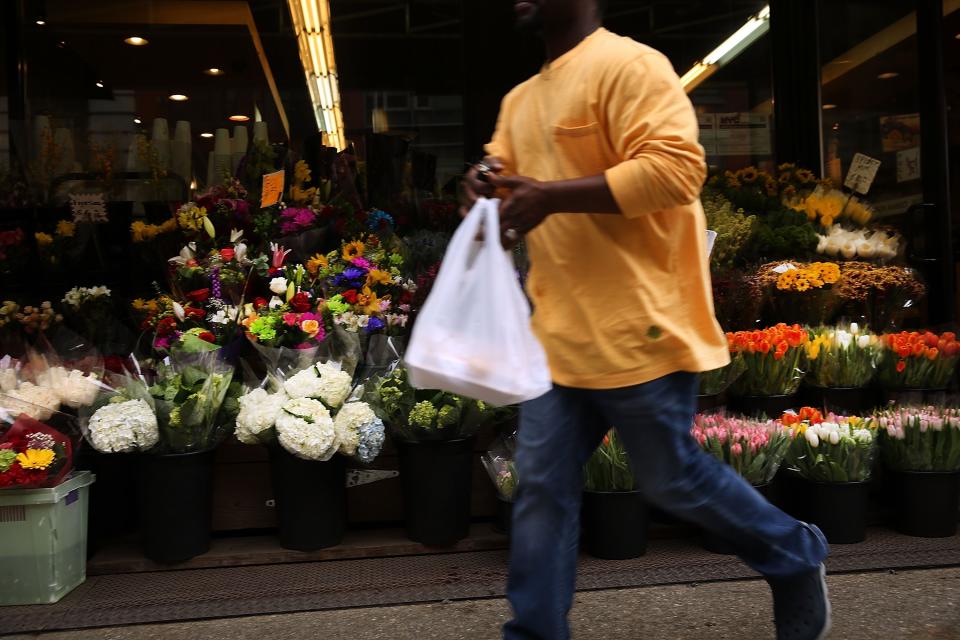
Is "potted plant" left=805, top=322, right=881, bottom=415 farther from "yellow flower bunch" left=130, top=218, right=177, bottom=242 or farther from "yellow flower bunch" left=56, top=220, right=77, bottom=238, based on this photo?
"yellow flower bunch" left=56, top=220, right=77, bottom=238

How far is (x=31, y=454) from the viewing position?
11.4 ft

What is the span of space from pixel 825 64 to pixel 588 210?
5.43 meters

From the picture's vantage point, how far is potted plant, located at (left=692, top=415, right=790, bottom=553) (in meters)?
3.77

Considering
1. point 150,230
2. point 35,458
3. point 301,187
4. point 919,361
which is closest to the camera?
point 35,458

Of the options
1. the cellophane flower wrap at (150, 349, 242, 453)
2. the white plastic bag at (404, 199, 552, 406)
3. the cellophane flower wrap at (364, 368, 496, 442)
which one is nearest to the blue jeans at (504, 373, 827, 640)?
the white plastic bag at (404, 199, 552, 406)

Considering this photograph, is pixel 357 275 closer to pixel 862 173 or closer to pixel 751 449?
pixel 751 449

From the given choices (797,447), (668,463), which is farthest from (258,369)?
(668,463)

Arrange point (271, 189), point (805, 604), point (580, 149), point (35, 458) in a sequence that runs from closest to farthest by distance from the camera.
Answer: point (580, 149) → point (805, 604) → point (35, 458) → point (271, 189)

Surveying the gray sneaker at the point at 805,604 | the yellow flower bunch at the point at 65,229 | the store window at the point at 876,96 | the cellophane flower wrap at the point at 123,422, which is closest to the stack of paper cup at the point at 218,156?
the yellow flower bunch at the point at 65,229

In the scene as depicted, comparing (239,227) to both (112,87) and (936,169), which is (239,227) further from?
(936,169)

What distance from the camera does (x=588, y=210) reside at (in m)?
2.10

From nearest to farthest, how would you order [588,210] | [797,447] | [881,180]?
1. [588,210]
2. [797,447]
3. [881,180]

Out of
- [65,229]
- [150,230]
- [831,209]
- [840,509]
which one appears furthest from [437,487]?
[65,229]

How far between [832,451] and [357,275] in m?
2.30
